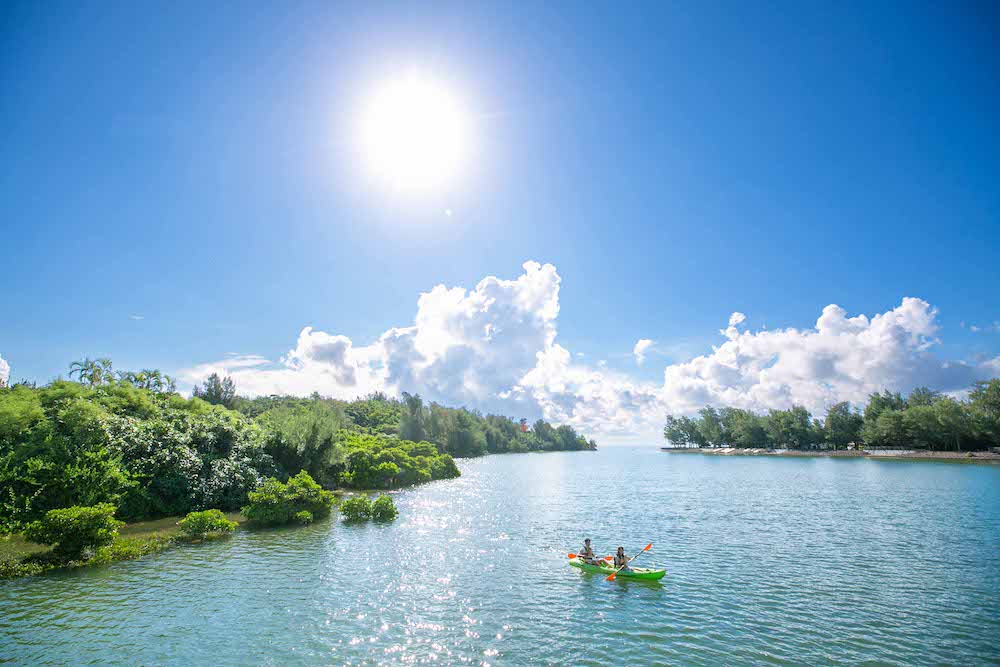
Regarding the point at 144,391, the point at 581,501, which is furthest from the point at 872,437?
the point at 144,391

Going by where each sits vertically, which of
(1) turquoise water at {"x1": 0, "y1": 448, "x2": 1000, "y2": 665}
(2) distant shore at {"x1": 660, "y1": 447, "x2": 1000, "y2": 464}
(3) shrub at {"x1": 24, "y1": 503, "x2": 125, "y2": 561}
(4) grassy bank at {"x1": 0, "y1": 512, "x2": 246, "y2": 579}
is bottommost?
(2) distant shore at {"x1": 660, "y1": 447, "x2": 1000, "y2": 464}

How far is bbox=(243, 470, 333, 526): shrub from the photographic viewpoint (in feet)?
121

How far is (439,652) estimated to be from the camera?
1667 centimetres

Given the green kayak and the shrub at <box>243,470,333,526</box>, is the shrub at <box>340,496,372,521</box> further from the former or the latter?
the green kayak

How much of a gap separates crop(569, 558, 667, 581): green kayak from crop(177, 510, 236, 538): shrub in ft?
82.0

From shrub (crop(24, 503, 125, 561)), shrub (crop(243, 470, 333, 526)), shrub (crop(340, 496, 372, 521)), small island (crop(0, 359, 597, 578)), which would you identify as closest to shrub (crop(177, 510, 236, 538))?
small island (crop(0, 359, 597, 578))

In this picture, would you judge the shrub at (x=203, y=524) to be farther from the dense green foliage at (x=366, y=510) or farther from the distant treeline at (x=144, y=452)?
the dense green foliage at (x=366, y=510)

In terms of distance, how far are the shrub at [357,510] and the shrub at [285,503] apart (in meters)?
1.95

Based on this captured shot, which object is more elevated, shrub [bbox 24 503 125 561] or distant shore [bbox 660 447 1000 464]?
shrub [bbox 24 503 125 561]

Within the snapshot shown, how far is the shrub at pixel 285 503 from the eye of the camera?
36.9m

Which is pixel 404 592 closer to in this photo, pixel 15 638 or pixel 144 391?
pixel 15 638

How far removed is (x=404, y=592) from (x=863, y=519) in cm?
4127

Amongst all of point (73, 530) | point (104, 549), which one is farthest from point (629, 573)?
point (73, 530)

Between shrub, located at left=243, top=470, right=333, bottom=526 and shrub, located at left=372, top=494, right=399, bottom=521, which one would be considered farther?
shrub, located at left=372, top=494, right=399, bottom=521
